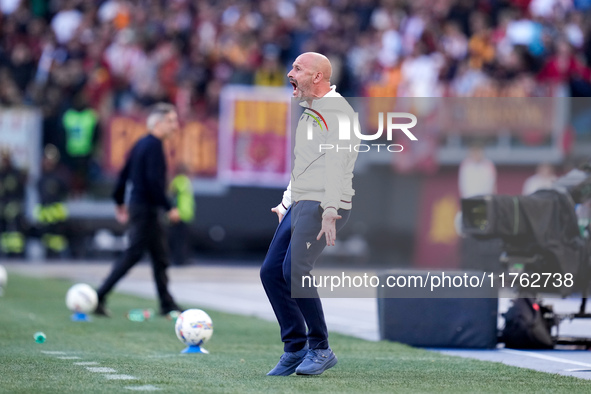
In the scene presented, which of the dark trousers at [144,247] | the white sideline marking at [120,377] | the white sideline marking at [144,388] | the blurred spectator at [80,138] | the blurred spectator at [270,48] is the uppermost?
the blurred spectator at [270,48]

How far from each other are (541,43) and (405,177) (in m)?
3.69

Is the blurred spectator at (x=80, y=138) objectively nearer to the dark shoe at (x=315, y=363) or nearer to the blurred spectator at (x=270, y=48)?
the blurred spectator at (x=270, y=48)

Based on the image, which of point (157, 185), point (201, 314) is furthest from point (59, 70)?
point (201, 314)

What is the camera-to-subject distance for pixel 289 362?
7.54 meters

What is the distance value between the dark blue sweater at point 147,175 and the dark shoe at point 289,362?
4659 mm

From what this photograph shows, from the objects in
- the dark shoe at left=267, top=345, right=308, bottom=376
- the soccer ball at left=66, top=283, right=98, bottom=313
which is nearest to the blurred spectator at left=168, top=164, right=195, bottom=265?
the soccer ball at left=66, top=283, right=98, bottom=313

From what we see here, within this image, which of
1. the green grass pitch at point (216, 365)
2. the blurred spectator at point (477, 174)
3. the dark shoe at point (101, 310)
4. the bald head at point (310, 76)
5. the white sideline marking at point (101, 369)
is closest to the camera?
the green grass pitch at point (216, 365)

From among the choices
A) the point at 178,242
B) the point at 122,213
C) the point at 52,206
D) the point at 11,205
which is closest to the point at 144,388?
the point at 122,213

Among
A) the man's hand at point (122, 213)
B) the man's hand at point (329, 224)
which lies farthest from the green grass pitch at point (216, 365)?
the man's hand at point (122, 213)

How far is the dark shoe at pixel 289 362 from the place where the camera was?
754 centimetres

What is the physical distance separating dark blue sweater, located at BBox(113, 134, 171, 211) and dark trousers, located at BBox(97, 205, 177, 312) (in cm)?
13

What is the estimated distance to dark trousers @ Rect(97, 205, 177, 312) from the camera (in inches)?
478

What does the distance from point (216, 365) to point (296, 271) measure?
1358 millimetres

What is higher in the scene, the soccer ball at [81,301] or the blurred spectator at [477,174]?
the blurred spectator at [477,174]
